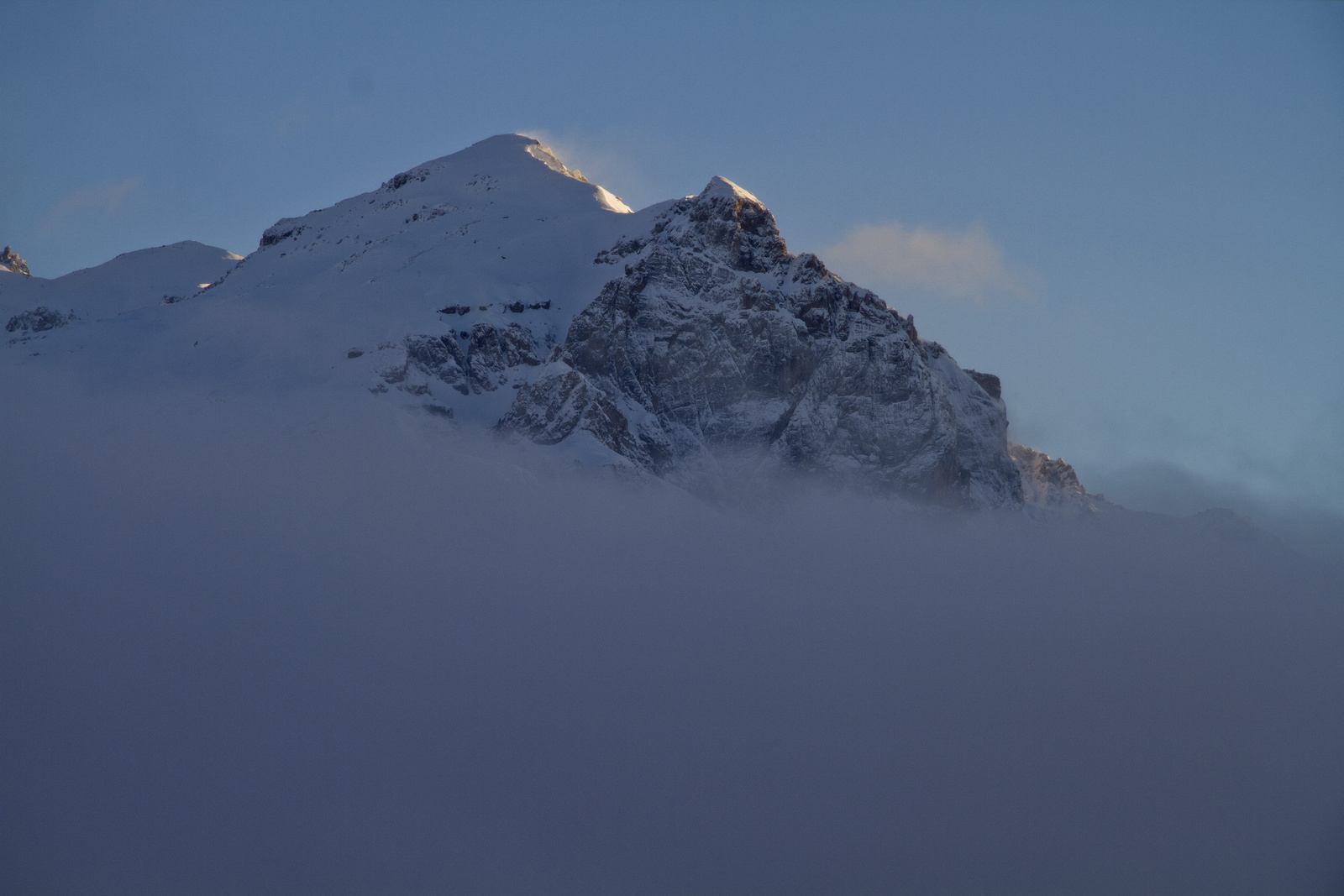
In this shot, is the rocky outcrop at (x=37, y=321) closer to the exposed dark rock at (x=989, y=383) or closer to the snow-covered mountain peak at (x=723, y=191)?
the snow-covered mountain peak at (x=723, y=191)

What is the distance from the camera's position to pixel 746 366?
139 meters

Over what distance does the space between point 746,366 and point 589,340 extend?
68.9 ft

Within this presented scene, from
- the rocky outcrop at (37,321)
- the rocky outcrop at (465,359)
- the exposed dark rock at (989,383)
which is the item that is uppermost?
the exposed dark rock at (989,383)

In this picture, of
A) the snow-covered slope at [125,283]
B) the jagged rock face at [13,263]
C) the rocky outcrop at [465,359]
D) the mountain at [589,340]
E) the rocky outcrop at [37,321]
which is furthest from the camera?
the jagged rock face at [13,263]

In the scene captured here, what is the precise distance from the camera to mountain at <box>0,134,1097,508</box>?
409ft

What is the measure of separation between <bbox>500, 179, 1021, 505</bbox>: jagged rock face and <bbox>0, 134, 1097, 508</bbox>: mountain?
0.87ft

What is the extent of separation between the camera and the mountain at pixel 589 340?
124812 millimetres

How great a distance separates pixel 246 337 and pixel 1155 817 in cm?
15194

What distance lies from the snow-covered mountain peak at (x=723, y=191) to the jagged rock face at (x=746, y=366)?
31 centimetres

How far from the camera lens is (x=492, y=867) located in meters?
132

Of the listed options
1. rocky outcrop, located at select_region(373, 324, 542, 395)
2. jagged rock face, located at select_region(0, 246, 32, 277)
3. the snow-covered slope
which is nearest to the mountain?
rocky outcrop, located at select_region(373, 324, 542, 395)

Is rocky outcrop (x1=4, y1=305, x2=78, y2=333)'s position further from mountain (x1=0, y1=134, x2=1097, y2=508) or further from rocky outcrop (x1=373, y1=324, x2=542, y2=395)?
rocky outcrop (x1=373, y1=324, x2=542, y2=395)

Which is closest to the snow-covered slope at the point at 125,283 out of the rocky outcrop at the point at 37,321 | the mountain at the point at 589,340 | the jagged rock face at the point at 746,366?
the mountain at the point at 589,340

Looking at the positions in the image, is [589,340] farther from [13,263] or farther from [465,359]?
[13,263]
